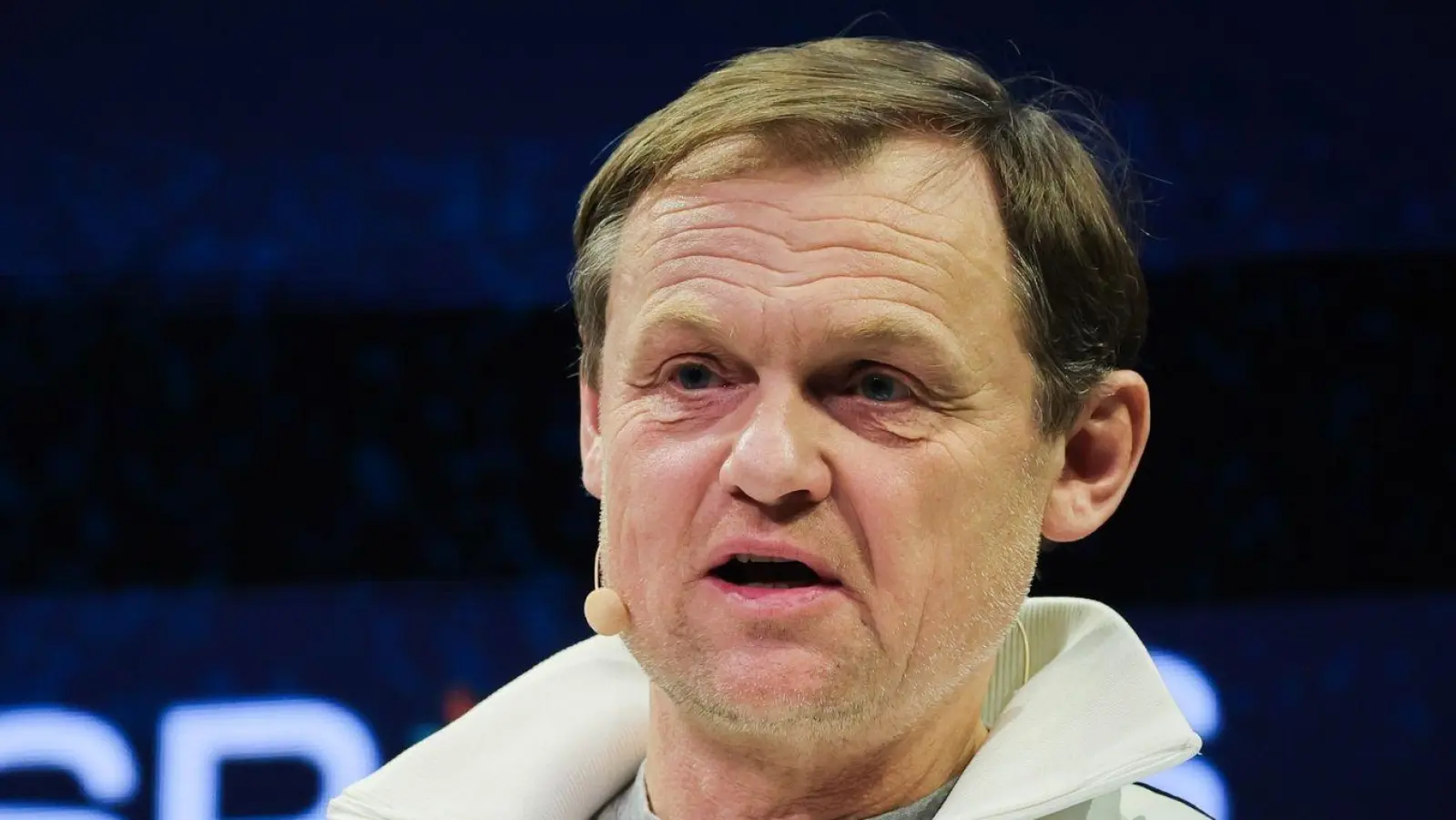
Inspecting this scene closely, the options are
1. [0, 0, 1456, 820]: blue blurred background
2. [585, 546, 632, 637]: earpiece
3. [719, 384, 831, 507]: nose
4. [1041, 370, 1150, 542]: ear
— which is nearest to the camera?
[719, 384, 831, 507]: nose

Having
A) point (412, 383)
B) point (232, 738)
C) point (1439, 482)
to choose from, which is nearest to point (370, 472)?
point (412, 383)

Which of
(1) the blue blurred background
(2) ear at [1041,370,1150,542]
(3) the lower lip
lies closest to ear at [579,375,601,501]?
(3) the lower lip

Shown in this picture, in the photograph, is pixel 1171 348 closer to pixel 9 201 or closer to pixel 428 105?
pixel 428 105

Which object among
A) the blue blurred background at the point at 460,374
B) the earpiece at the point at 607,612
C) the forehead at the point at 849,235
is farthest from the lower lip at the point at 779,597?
the blue blurred background at the point at 460,374

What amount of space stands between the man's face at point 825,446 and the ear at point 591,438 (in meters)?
0.13

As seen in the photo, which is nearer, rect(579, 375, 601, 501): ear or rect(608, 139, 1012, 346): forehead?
rect(608, 139, 1012, 346): forehead

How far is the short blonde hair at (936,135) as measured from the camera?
4.25ft

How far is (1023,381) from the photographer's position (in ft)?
4.32

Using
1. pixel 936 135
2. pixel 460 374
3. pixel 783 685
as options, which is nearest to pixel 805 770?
pixel 783 685

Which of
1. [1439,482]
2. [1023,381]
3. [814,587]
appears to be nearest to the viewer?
[814,587]

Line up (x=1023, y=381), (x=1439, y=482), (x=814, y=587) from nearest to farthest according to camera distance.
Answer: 1. (x=814, y=587)
2. (x=1023, y=381)
3. (x=1439, y=482)

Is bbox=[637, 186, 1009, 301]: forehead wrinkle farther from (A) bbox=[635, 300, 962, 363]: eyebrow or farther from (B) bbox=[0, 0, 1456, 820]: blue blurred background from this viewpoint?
(B) bbox=[0, 0, 1456, 820]: blue blurred background

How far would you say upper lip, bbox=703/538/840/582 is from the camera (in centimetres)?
119

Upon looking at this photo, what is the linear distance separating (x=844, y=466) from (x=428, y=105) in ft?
3.89
